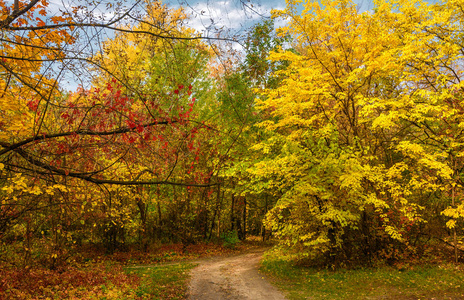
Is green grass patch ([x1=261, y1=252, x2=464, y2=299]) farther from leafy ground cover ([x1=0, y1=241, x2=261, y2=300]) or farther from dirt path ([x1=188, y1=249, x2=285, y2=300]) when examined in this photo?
leafy ground cover ([x1=0, y1=241, x2=261, y2=300])

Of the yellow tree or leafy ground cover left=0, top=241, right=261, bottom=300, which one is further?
the yellow tree

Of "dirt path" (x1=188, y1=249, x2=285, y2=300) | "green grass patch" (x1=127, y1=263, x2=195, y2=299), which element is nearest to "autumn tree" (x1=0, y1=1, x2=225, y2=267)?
"green grass patch" (x1=127, y1=263, x2=195, y2=299)

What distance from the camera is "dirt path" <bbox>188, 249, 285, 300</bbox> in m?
7.95

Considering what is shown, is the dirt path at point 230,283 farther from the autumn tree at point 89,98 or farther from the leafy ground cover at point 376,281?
the autumn tree at point 89,98

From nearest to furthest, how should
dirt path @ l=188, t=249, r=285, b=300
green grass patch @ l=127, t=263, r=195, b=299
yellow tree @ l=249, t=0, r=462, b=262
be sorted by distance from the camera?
green grass patch @ l=127, t=263, r=195, b=299
dirt path @ l=188, t=249, r=285, b=300
yellow tree @ l=249, t=0, r=462, b=262

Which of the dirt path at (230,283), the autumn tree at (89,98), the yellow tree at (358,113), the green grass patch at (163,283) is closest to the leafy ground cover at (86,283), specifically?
the green grass patch at (163,283)

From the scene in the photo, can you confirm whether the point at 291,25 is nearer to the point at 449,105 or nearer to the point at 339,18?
the point at 339,18

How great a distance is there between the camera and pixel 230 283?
30.2 feet

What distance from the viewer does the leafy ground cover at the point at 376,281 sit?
25.5 feet

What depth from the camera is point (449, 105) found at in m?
9.24

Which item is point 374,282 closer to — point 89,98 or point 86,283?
point 86,283

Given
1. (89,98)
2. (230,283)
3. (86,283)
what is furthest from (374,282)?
(89,98)

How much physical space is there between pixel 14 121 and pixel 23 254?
22.2ft

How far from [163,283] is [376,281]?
655 cm
